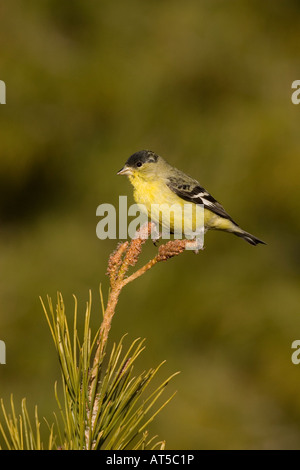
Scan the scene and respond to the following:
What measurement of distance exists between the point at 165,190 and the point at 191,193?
182 millimetres

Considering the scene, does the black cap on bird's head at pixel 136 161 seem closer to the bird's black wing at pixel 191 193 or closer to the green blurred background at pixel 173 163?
the bird's black wing at pixel 191 193

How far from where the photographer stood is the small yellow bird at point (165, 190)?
10.6ft

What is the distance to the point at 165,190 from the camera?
3.33m

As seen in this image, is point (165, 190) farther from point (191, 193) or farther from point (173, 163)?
point (173, 163)

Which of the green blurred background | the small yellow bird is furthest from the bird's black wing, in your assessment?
the green blurred background

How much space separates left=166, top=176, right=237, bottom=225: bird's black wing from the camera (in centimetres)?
341

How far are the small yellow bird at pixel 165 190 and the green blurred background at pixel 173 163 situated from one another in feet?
12.4

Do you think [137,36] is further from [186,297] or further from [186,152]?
[186,297]

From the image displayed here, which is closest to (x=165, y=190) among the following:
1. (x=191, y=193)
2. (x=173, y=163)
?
(x=191, y=193)

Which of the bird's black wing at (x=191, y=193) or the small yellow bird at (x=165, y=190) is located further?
the bird's black wing at (x=191, y=193)

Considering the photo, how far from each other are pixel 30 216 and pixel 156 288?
2.12m

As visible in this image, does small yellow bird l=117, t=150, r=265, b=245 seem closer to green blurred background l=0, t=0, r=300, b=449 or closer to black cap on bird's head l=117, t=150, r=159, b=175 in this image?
black cap on bird's head l=117, t=150, r=159, b=175

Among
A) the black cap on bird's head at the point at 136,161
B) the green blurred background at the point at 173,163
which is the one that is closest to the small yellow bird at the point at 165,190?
the black cap on bird's head at the point at 136,161
